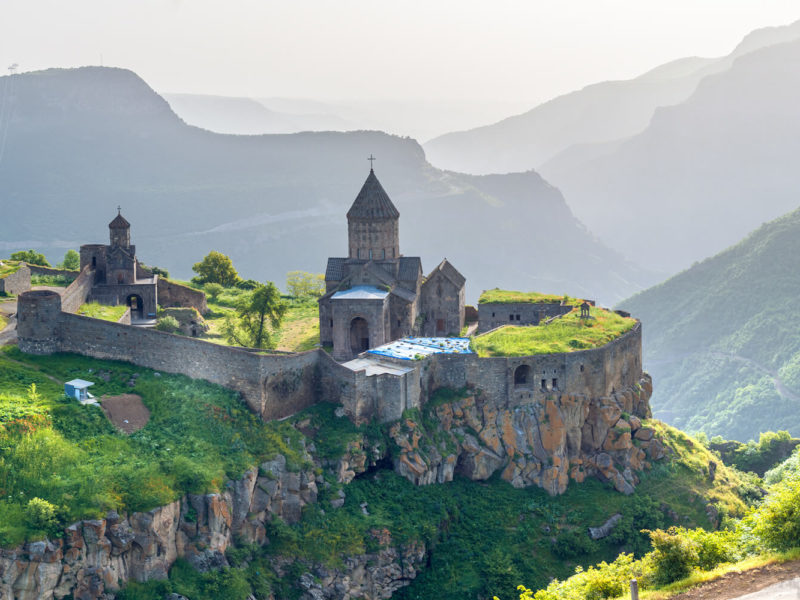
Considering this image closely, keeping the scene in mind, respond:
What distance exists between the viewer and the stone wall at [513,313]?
68875 mm

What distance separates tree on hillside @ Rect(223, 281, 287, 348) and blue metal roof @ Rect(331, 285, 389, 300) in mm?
3536

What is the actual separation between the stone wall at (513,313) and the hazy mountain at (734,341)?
161 feet

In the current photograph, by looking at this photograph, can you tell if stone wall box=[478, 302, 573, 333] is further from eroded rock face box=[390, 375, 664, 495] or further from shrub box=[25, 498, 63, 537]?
shrub box=[25, 498, 63, 537]

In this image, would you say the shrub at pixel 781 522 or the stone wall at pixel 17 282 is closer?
the shrub at pixel 781 522

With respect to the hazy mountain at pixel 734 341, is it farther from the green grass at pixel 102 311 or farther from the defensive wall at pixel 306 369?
the green grass at pixel 102 311


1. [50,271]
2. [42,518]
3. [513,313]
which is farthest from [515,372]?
[50,271]

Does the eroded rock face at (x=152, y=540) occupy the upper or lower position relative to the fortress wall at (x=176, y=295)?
lower

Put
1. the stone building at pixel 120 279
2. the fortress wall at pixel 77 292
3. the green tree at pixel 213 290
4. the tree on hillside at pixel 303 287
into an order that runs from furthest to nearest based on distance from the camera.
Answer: the tree on hillside at pixel 303 287
the green tree at pixel 213 290
the stone building at pixel 120 279
the fortress wall at pixel 77 292

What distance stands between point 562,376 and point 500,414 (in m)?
4.06

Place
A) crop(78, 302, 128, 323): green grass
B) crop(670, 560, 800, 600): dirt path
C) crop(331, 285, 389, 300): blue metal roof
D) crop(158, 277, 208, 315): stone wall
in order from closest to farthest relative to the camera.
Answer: crop(670, 560, 800, 600): dirt path, crop(78, 302, 128, 323): green grass, crop(331, 285, 389, 300): blue metal roof, crop(158, 277, 208, 315): stone wall

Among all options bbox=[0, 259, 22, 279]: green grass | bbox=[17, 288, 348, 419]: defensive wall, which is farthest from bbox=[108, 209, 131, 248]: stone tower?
bbox=[17, 288, 348, 419]: defensive wall

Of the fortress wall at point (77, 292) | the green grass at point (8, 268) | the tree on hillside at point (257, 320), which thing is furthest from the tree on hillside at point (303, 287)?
the fortress wall at point (77, 292)

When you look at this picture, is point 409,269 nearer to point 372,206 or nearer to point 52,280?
point 372,206

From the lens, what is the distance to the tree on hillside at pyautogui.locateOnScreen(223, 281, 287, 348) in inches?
2376
